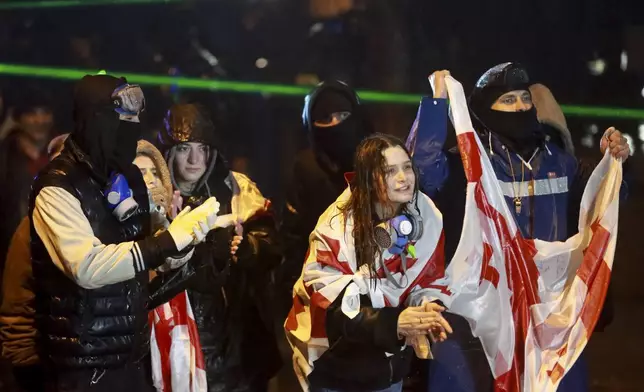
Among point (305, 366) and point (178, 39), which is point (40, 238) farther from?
point (178, 39)

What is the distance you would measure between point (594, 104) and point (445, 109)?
2054mm

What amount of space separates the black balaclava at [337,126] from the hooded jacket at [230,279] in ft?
1.15

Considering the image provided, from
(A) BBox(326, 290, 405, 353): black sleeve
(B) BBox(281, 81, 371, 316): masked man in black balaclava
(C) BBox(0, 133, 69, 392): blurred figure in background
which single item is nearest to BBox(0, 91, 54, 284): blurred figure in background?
(C) BBox(0, 133, 69, 392): blurred figure in background

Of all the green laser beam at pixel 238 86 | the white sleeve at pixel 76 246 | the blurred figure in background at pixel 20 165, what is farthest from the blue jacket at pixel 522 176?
the blurred figure in background at pixel 20 165

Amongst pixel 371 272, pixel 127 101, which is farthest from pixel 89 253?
pixel 371 272

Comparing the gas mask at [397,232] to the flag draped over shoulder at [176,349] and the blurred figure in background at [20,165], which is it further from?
the blurred figure in background at [20,165]

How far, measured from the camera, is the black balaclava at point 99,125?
229 centimetres

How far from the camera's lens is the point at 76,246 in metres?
2.14

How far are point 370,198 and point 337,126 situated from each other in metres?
0.89

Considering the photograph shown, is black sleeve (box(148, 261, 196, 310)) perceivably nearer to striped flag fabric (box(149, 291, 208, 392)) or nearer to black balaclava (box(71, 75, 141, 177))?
striped flag fabric (box(149, 291, 208, 392))

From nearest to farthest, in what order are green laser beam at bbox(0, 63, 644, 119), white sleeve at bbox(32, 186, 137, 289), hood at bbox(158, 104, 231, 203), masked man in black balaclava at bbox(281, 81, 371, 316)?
1. white sleeve at bbox(32, 186, 137, 289)
2. hood at bbox(158, 104, 231, 203)
3. masked man in black balaclava at bbox(281, 81, 371, 316)
4. green laser beam at bbox(0, 63, 644, 119)

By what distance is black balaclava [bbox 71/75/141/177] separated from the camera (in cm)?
Result: 229

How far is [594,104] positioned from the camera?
14.5ft

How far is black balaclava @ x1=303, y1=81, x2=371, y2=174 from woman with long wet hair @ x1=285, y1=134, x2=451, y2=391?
2.53 feet
